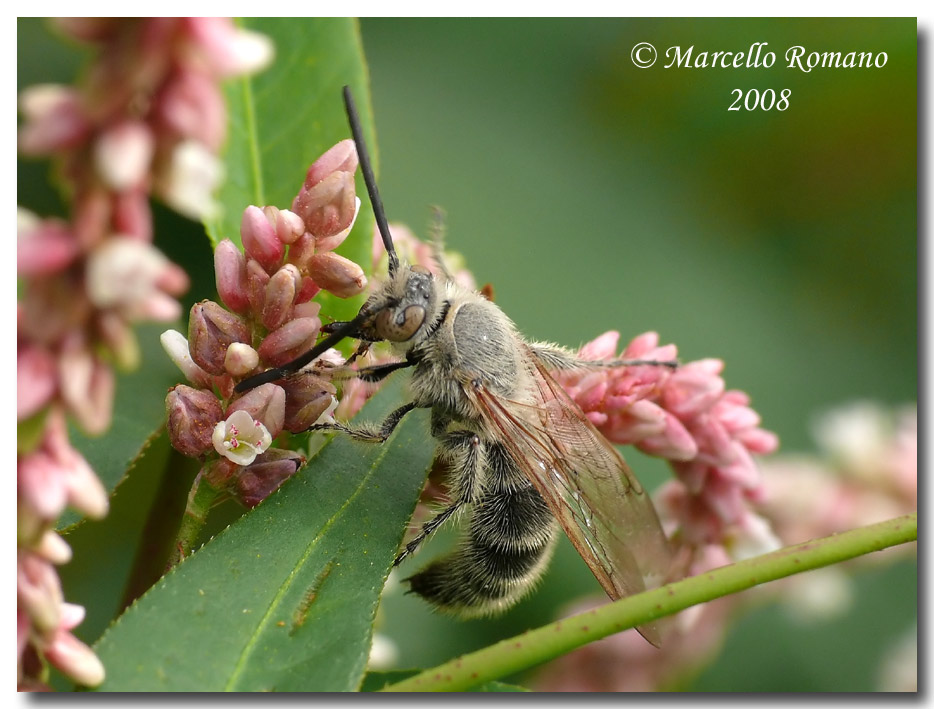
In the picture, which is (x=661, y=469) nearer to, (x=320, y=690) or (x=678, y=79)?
(x=678, y=79)

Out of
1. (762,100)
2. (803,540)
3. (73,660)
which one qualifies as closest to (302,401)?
(73,660)

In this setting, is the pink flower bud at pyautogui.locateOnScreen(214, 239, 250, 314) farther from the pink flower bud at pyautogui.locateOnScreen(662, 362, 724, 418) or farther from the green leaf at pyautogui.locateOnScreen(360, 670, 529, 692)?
the pink flower bud at pyautogui.locateOnScreen(662, 362, 724, 418)

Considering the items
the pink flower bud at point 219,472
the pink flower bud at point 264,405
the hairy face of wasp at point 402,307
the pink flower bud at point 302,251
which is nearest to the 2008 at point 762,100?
the hairy face of wasp at point 402,307

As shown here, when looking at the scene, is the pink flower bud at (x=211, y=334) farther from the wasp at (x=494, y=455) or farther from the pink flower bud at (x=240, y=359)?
the wasp at (x=494, y=455)

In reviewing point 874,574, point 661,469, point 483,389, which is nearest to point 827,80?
point 661,469

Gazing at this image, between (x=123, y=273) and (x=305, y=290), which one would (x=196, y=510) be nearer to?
(x=305, y=290)

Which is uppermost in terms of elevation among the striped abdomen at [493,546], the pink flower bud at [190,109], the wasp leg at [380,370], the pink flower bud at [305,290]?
the pink flower bud at [190,109]
